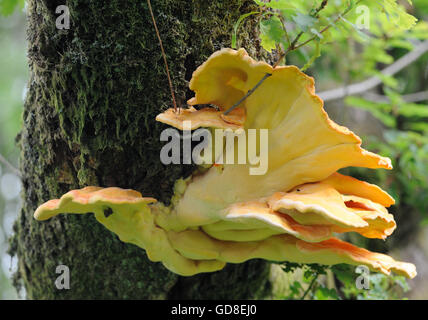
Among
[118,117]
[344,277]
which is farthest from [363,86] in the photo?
[118,117]

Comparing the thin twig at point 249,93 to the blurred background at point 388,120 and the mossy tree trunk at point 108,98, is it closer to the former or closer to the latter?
the mossy tree trunk at point 108,98

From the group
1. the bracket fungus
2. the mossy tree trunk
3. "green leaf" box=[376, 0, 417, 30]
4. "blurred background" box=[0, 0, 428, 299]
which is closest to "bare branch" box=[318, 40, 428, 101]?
"blurred background" box=[0, 0, 428, 299]

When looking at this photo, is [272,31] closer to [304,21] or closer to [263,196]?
[304,21]

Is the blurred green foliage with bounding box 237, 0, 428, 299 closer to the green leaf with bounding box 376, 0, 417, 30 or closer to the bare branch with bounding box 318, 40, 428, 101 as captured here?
the green leaf with bounding box 376, 0, 417, 30

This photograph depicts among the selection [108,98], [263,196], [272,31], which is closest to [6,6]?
[108,98]

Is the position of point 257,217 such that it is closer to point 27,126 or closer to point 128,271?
point 128,271

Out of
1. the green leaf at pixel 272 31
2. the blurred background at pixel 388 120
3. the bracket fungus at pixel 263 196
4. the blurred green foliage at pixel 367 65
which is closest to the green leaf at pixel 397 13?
the blurred green foliage at pixel 367 65
